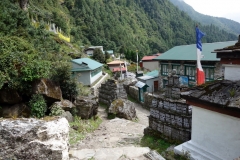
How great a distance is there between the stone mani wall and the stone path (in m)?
1.53

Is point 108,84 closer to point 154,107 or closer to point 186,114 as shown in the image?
point 154,107

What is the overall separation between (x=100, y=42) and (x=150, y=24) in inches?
3149

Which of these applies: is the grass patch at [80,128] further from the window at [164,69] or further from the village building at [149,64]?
the village building at [149,64]

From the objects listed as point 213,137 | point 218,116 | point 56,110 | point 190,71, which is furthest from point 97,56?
point 218,116

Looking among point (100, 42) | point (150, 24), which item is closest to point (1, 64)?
point (100, 42)

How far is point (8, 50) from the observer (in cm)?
1348

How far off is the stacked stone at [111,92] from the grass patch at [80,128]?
4.41m

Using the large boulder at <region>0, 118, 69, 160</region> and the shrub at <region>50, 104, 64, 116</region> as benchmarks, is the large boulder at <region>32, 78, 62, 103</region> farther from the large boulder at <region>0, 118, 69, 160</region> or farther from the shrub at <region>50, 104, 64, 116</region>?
the large boulder at <region>0, 118, 69, 160</region>

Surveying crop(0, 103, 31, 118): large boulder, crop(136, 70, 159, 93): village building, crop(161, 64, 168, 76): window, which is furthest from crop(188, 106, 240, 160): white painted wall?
crop(161, 64, 168, 76): window

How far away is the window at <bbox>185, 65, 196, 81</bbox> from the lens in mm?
26031

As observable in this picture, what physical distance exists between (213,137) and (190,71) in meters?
22.3

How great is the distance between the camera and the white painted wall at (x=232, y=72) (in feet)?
18.7

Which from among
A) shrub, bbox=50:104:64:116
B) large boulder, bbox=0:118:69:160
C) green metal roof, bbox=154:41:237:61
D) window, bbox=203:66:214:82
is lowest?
shrub, bbox=50:104:64:116

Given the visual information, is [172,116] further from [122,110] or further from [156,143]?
[122,110]
